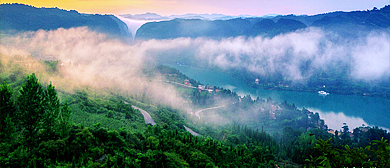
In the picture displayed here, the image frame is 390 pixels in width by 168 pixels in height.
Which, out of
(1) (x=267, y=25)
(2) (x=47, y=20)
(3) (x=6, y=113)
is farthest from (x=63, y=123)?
(1) (x=267, y=25)

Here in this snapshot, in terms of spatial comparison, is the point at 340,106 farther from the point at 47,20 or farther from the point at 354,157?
the point at 47,20

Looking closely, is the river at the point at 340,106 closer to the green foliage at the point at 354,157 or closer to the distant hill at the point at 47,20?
the green foliage at the point at 354,157

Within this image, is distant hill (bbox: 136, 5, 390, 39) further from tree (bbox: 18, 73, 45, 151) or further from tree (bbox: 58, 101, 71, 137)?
tree (bbox: 18, 73, 45, 151)

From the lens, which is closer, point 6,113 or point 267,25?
point 6,113

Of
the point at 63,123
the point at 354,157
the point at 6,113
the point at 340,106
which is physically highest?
the point at 354,157

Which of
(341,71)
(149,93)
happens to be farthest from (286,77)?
(149,93)

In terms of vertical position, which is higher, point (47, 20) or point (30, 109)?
point (47, 20)

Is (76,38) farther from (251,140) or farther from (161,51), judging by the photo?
(251,140)
